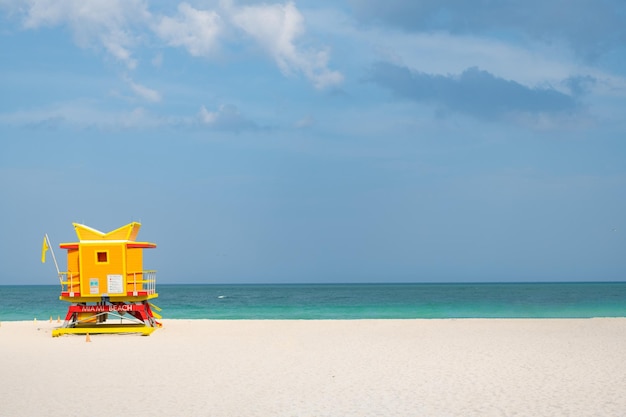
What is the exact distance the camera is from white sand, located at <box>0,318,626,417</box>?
11.5 meters

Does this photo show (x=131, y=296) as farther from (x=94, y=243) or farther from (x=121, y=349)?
(x=121, y=349)

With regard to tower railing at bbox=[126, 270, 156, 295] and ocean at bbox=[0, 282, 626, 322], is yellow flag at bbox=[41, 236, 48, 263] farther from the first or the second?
ocean at bbox=[0, 282, 626, 322]

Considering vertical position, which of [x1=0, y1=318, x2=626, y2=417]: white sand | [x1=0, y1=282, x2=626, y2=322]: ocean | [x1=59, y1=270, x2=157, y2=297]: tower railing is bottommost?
[x1=0, y1=282, x2=626, y2=322]: ocean

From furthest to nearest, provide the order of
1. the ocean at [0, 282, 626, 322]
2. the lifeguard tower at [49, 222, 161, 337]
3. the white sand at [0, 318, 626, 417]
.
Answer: the ocean at [0, 282, 626, 322], the lifeguard tower at [49, 222, 161, 337], the white sand at [0, 318, 626, 417]

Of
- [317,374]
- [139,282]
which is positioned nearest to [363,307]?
[139,282]

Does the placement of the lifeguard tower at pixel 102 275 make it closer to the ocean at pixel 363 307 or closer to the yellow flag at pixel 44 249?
the yellow flag at pixel 44 249

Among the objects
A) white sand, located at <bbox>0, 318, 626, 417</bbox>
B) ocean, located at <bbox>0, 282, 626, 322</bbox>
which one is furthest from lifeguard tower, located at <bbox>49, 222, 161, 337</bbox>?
ocean, located at <bbox>0, 282, 626, 322</bbox>

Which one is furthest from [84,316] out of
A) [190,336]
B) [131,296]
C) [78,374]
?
[78,374]

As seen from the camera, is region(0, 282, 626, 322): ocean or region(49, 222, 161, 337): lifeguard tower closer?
region(49, 222, 161, 337): lifeguard tower

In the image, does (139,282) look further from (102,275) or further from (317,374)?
(317,374)

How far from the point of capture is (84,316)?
83.7ft

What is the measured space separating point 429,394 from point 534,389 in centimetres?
200

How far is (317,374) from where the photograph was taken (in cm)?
1502

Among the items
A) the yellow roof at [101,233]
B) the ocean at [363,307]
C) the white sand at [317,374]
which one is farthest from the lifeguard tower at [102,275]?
the ocean at [363,307]
